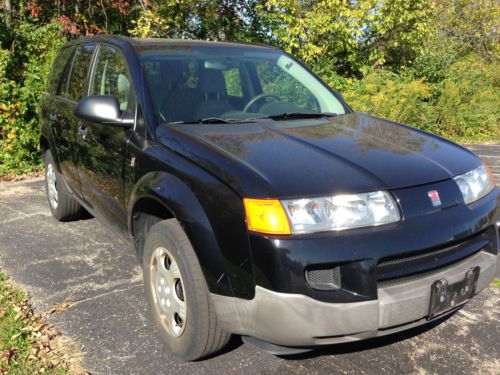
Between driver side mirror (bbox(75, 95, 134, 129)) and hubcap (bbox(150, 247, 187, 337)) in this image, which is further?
driver side mirror (bbox(75, 95, 134, 129))

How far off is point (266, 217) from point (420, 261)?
0.77 m

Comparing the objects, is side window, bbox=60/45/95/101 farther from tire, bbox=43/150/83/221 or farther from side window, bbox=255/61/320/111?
side window, bbox=255/61/320/111

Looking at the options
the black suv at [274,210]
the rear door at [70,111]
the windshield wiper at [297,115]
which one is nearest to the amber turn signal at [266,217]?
the black suv at [274,210]

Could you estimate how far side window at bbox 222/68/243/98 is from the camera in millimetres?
3574

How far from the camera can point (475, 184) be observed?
2.69 m

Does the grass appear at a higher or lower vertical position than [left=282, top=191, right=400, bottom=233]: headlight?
lower

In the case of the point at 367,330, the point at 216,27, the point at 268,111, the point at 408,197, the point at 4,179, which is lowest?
the point at 4,179

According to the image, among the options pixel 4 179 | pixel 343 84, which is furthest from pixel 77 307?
pixel 343 84

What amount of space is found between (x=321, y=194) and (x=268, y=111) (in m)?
1.36

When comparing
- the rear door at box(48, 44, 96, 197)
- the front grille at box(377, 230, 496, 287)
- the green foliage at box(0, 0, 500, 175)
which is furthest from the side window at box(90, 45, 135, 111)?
the green foliage at box(0, 0, 500, 175)

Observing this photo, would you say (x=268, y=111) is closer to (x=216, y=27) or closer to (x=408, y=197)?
(x=408, y=197)

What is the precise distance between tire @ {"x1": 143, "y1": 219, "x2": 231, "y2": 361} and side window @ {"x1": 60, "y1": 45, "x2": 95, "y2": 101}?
197 centimetres

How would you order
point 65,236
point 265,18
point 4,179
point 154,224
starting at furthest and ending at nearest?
point 265,18 → point 4,179 → point 65,236 → point 154,224

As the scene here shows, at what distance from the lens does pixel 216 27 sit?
11398 millimetres
